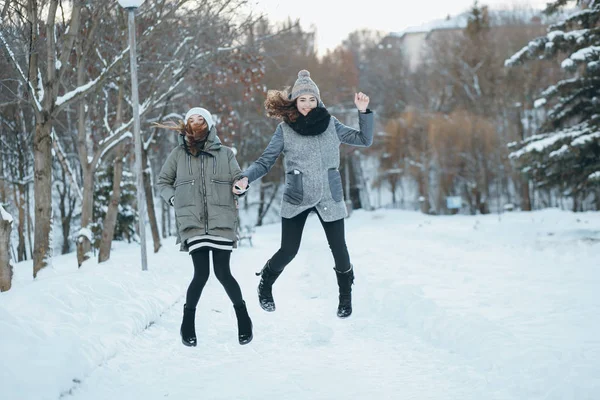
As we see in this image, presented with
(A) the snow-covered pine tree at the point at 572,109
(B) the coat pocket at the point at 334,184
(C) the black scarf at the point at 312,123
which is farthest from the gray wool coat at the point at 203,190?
(A) the snow-covered pine tree at the point at 572,109

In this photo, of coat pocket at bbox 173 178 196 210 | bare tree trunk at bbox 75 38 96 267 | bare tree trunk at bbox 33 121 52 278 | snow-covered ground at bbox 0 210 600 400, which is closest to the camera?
snow-covered ground at bbox 0 210 600 400

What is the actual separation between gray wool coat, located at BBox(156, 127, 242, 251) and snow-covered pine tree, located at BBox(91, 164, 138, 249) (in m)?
23.5

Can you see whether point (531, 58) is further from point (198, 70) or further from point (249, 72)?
point (198, 70)

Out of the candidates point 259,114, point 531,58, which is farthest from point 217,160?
point 259,114

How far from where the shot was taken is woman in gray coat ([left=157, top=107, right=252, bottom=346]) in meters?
5.11

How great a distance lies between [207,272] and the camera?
17.3ft

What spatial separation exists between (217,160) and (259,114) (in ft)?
81.9

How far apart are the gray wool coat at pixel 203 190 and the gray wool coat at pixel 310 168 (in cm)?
29

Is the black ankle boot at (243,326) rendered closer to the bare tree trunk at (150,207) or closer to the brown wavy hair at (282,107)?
the brown wavy hair at (282,107)

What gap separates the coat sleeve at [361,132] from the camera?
5.45 m

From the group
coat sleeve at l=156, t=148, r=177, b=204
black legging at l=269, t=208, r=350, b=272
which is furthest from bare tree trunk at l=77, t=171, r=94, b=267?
black legging at l=269, t=208, r=350, b=272

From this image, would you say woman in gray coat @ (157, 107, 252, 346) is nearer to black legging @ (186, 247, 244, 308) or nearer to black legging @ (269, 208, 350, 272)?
black legging @ (186, 247, 244, 308)

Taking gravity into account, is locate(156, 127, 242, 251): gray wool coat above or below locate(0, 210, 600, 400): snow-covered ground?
above

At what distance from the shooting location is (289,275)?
1172cm
